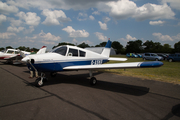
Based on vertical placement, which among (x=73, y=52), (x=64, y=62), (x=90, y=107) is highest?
(x=73, y=52)

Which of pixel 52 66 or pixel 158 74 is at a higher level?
pixel 52 66

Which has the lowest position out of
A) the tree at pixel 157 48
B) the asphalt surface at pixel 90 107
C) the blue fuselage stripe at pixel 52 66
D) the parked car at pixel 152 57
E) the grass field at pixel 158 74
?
the asphalt surface at pixel 90 107

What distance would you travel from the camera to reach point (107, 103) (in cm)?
351

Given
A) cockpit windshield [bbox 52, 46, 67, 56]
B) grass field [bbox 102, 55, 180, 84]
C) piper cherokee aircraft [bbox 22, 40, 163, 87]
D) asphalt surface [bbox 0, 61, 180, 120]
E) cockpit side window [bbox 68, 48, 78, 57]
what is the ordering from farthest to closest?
grass field [bbox 102, 55, 180, 84] → cockpit side window [bbox 68, 48, 78, 57] → cockpit windshield [bbox 52, 46, 67, 56] → piper cherokee aircraft [bbox 22, 40, 163, 87] → asphalt surface [bbox 0, 61, 180, 120]

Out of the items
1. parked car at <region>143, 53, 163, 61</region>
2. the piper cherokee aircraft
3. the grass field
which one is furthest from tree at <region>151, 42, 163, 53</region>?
the piper cherokee aircraft

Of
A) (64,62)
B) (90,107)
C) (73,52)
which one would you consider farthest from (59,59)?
(90,107)

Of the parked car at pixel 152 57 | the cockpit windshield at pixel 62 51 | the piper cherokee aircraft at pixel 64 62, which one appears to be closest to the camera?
the piper cherokee aircraft at pixel 64 62

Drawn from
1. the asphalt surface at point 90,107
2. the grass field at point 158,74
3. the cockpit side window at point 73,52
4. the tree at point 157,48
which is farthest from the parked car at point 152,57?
the tree at point 157,48

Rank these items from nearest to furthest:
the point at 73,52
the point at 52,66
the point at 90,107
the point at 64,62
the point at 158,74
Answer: the point at 90,107
the point at 52,66
the point at 64,62
the point at 73,52
the point at 158,74

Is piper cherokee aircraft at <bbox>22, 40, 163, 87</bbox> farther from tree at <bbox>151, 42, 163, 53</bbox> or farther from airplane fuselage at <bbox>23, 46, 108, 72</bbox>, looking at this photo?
tree at <bbox>151, 42, 163, 53</bbox>

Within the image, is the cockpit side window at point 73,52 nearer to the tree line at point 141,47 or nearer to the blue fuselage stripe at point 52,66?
the blue fuselage stripe at point 52,66

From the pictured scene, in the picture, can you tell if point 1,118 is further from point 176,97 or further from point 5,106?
point 176,97

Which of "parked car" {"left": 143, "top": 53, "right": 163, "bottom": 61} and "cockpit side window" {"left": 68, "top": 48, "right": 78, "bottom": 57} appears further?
"parked car" {"left": 143, "top": 53, "right": 163, "bottom": 61}

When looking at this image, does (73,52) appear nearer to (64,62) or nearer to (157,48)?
(64,62)
